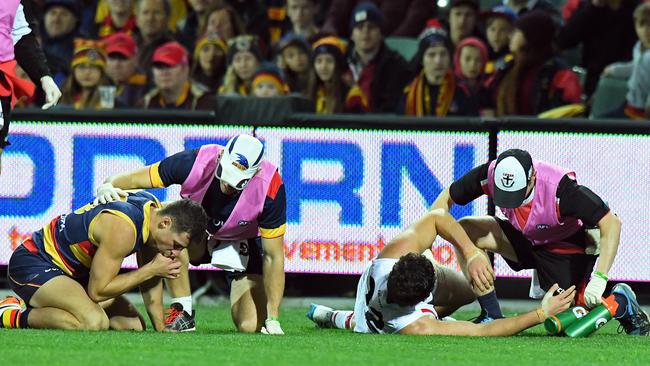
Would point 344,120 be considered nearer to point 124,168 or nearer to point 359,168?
point 359,168

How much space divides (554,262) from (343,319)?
1.46 metres

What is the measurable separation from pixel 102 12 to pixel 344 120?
523 cm

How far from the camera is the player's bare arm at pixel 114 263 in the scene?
820 cm

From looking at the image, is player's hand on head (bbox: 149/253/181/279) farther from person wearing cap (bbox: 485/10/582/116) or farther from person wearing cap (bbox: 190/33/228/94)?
person wearing cap (bbox: 190/33/228/94)

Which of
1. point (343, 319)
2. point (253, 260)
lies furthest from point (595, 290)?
point (253, 260)

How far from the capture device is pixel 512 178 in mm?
8844

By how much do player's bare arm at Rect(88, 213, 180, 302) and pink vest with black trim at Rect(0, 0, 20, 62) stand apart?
1200 millimetres

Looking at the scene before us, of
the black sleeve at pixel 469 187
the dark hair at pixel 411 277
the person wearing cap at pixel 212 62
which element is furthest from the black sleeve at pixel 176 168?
the person wearing cap at pixel 212 62

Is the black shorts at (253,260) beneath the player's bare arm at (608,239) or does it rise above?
beneath

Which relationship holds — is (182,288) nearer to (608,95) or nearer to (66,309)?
(66,309)

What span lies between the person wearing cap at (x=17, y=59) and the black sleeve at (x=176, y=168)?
81 centimetres

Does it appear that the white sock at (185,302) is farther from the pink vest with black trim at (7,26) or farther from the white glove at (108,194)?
the pink vest with black trim at (7,26)

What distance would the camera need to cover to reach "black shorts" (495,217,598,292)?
30.9ft

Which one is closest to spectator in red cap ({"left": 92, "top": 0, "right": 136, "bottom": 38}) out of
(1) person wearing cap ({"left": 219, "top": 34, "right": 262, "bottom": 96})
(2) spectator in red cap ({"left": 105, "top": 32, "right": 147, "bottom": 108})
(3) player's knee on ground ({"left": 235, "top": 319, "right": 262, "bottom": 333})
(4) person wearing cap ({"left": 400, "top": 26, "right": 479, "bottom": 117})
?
(2) spectator in red cap ({"left": 105, "top": 32, "right": 147, "bottom": 108})
